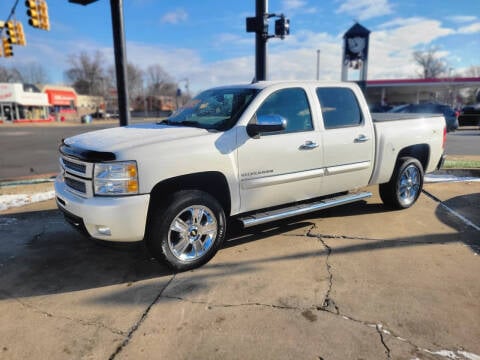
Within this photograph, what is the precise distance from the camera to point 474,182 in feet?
24.9

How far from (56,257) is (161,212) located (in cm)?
157

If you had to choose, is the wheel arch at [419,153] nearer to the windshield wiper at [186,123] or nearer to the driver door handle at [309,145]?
the driver door handle at [309,145]

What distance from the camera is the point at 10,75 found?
9006 centimetres

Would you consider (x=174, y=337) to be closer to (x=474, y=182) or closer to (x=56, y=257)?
(x=56, y=257)

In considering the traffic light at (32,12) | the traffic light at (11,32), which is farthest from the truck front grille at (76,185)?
the traffic light at (11,32)

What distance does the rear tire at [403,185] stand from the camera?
18.0 feet

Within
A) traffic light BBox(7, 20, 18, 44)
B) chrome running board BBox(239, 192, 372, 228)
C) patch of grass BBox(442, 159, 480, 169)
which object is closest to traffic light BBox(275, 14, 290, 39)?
patch of grass BBox(442, 159, 480, 169)

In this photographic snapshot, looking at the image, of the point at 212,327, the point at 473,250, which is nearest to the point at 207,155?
the point at 212,327

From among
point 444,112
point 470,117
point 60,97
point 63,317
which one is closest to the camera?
point 63,317

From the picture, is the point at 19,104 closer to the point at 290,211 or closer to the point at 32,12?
the point at 32,12

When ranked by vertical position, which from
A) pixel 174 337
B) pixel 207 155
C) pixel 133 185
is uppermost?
pixel 207 155

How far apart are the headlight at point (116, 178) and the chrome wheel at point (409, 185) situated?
13.1 ft

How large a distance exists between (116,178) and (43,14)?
16441mm

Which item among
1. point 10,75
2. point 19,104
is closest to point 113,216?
point 19,104
